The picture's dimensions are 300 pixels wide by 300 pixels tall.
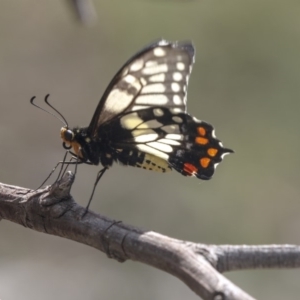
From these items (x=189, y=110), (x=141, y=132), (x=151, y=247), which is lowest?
(x=151, y=247)

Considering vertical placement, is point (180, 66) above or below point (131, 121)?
above

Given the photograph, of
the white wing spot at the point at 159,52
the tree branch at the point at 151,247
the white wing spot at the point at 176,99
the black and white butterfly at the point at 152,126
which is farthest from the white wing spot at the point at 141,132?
the tree branch at the point at 151,247

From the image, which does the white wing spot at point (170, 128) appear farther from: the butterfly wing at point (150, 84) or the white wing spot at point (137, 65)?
the white wing spot at point (137, 65)

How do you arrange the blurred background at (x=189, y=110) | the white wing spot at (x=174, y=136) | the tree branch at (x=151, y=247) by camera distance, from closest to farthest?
the tree branch at (x=151, y=247) < the white wing spot at (x=174, y=136) < the blurred background at (x=189, y=110)

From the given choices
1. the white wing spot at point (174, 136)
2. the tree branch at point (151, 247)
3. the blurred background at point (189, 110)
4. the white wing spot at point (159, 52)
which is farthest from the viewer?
the blurred background at point (189, 110)

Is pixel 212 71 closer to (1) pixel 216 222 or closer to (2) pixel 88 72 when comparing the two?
(2) pixel 88 72

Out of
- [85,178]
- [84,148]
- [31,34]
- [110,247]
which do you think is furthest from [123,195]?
[110,247]

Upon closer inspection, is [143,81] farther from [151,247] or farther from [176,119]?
[151,247]

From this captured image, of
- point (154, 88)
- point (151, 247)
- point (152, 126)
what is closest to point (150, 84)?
point (154, 88)
